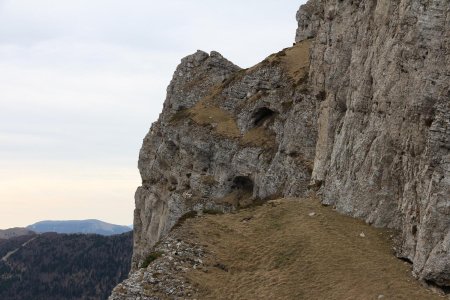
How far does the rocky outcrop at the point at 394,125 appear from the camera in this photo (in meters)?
30.9

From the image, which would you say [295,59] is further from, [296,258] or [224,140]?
[296,258]

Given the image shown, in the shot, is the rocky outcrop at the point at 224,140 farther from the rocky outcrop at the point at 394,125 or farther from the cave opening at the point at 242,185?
the rocky outcrop at the point at 394,125


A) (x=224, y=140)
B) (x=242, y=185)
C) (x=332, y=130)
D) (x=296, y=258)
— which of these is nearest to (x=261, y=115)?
(x=224, y=140)

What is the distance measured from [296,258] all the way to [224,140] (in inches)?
2044

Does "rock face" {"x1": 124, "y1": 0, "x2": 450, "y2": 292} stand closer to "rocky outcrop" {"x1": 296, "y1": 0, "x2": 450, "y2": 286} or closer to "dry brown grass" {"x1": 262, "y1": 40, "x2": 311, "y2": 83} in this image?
"rocky outcrop" {"x1": 296, "y1": 0, "x2": 450, "y2": 286}

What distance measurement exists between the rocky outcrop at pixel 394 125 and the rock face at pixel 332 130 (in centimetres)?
10

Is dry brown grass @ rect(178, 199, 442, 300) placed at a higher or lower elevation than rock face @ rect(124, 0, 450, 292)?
lower

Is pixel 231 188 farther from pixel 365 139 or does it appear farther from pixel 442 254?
pixel 442 254

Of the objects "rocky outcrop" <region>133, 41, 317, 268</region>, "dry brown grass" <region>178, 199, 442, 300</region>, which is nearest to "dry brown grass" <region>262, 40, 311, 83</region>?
"rocky outcrop" <region>133, 41, 317, 268</region>

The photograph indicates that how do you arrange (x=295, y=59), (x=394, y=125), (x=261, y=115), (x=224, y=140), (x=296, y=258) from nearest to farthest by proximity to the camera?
→ (x=296, y=258) < (x=394, y=125) < (x=261, y=115) < (x=224, y=140) < (x=295, y=59)

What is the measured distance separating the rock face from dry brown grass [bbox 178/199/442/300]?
197 centimetres

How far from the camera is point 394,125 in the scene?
126ft

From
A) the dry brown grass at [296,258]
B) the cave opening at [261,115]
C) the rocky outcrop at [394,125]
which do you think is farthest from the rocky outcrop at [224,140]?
the dry brown grass at [296,258]

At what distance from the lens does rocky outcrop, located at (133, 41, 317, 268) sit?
67500 millimetres
